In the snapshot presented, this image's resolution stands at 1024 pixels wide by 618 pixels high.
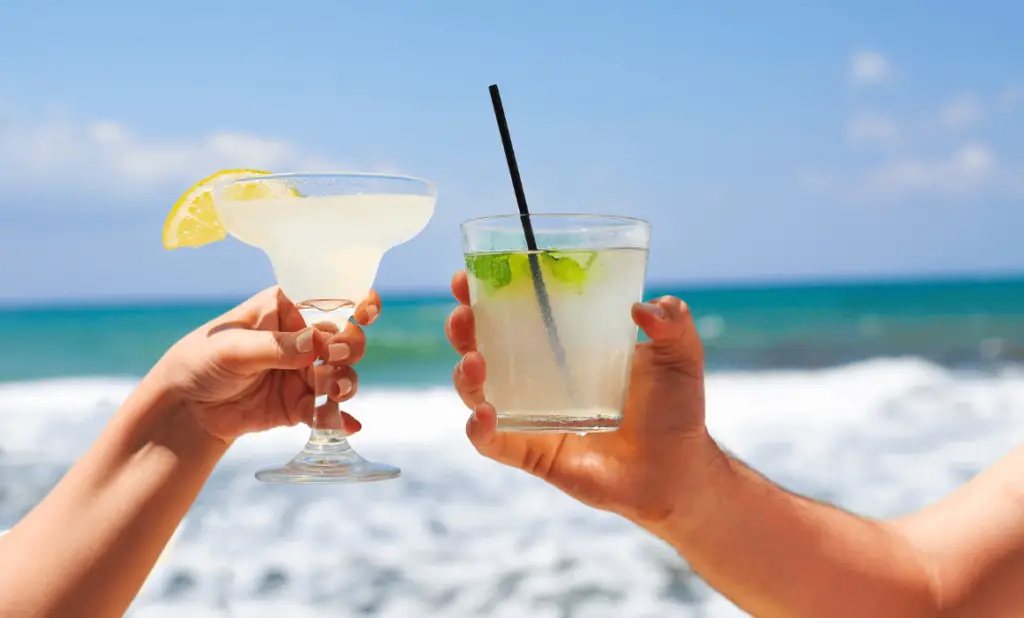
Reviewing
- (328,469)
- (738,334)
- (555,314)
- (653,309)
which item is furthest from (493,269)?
(738,334)

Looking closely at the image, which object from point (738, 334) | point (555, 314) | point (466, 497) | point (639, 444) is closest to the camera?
point (555, 314)

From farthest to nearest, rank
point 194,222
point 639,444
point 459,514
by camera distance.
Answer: point 459,514
point 194,222
point 639,444

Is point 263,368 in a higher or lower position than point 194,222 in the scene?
lower

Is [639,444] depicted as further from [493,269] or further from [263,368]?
[263,368]

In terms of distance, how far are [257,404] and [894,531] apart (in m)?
1.49

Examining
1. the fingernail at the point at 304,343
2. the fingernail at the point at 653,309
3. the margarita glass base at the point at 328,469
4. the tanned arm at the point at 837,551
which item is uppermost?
the fingernail at the point at 653,309

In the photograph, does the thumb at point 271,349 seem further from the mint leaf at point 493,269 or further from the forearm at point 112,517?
the mint leaf at point 493,269

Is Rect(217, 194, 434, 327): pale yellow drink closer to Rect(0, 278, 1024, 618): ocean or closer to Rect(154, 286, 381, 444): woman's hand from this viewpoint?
Rect(154, 286, 381, 444): woman's hand

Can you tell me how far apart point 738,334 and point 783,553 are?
22279 mm

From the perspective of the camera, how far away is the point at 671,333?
5.87 feet

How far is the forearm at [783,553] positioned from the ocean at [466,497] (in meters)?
2.66

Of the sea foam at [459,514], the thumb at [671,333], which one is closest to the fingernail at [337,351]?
the thumb at [671,333]

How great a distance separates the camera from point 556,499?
20.5 ft

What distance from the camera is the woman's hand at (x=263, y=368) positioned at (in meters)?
2.06
